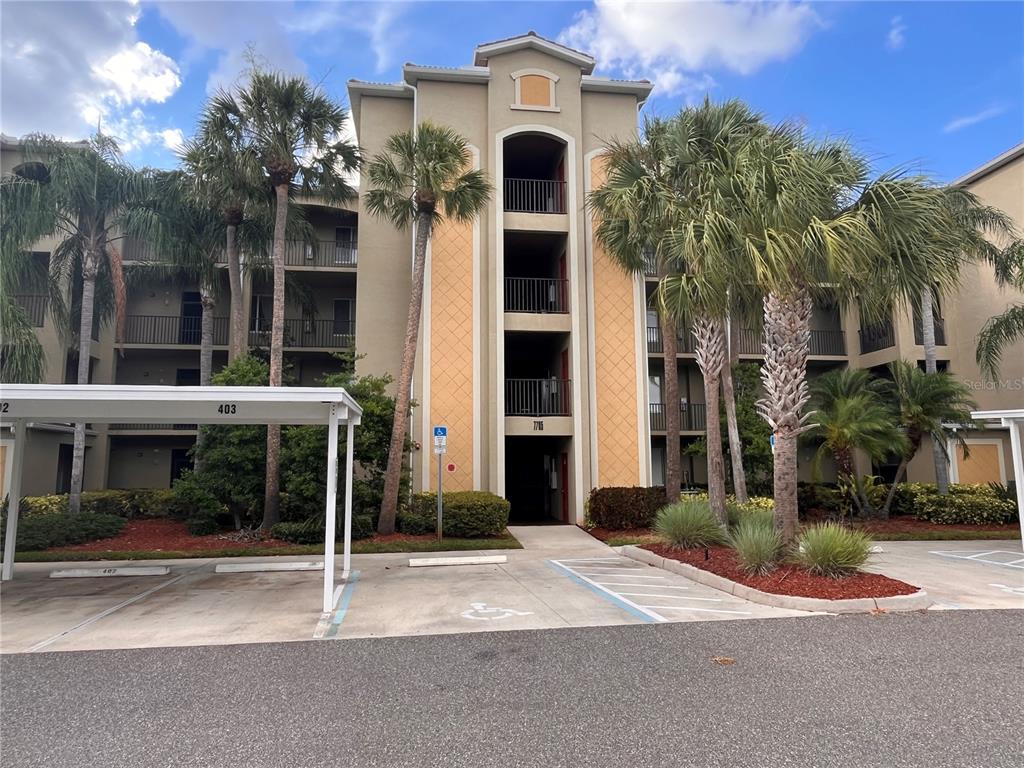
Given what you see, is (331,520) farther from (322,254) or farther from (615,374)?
(322,254)

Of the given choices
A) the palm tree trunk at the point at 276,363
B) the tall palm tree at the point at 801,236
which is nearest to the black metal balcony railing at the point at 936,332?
the tall palm tree at the point at 801,236

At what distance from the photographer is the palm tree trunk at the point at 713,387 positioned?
14.0 meters

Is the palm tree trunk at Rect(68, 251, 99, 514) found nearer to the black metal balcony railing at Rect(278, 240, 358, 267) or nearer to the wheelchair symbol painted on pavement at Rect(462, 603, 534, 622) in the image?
the black metal balcony railing at Rect(278, 240, 358, 267)

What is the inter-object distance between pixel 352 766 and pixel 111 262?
17.6 meters

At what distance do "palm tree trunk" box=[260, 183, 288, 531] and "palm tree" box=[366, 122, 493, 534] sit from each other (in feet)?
7.10

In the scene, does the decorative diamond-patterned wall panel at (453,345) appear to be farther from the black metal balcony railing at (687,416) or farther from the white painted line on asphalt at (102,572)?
the black metal balcony railing at (687,416)

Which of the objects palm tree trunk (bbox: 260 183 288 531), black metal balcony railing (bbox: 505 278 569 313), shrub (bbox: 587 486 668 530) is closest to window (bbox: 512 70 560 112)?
black metal balcony railing (bbox: 505 278 569 313)

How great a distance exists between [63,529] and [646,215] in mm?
15467

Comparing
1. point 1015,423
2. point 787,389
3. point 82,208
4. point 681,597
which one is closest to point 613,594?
point 681,597

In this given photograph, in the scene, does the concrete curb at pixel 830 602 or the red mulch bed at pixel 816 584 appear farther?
the red mulch bed at pixel 816 584

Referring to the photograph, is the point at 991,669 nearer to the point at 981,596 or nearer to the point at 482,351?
the point at 981,596

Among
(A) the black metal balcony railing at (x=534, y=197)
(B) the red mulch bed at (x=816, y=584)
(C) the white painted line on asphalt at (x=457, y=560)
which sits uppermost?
(A) the black metal balcony railing at (x=534, y=197)

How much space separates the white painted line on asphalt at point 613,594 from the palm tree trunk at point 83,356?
494 inches

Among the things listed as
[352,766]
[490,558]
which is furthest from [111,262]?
[352,766]
